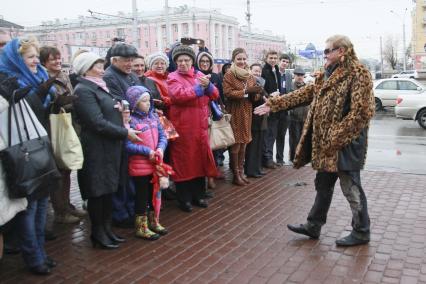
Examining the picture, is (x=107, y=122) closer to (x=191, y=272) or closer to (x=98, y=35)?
(x=191, y=272)

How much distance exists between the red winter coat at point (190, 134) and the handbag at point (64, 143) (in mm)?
1686

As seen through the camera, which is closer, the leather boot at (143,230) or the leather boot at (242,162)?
the leather boot at (143,230)

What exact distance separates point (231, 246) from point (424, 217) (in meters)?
2.39

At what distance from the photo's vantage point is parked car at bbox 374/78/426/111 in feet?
63.3

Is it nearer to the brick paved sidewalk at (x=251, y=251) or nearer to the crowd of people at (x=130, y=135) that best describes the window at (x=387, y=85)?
the brick paved sidewalk at (x=251, y=251)

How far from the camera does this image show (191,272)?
419cm

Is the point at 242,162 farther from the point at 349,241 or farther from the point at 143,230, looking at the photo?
the point at 349,241

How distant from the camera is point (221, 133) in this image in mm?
6957

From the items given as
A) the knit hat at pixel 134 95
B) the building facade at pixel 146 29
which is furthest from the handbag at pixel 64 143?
the building facade at pixel 146 29

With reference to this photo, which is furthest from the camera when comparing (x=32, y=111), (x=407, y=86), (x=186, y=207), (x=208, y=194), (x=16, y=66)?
(x=407, y=86)

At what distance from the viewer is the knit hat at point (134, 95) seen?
490 cm

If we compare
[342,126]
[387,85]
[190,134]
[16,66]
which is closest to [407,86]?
[387,85]

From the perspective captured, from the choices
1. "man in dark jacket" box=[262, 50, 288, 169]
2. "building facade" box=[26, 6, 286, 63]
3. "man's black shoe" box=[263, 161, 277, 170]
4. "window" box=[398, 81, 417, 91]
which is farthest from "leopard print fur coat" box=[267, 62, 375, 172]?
"building facade" box=[26, 6, 286, 63]

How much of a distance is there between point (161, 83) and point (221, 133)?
1.32m
